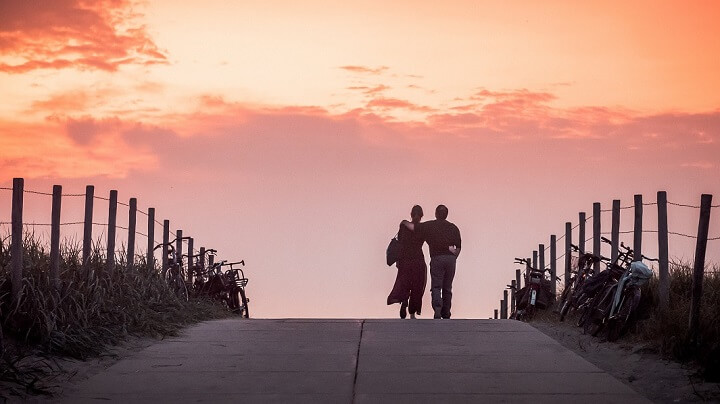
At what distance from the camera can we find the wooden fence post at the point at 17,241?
13047 mm

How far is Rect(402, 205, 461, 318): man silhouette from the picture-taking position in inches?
814

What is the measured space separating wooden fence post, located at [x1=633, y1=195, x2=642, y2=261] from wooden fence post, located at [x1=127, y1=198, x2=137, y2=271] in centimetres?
734

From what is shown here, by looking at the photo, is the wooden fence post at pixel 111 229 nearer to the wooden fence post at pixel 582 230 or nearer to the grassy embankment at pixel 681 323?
the grassy embankment at pixel 681 323

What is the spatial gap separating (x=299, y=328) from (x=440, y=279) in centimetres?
524

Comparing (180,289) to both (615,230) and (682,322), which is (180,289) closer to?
(615,230)

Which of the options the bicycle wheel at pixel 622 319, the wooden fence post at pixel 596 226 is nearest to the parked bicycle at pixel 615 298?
the bicycle wheel at pixel 622 319

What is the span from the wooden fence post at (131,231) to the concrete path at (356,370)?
10.4 ft

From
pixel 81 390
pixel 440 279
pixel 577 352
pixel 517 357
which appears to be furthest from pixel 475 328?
pixel 81 390

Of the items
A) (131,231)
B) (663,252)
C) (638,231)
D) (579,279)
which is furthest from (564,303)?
(131,231)

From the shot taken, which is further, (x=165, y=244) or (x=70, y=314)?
(x=165, y=244)

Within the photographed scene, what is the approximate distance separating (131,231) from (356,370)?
8.86m

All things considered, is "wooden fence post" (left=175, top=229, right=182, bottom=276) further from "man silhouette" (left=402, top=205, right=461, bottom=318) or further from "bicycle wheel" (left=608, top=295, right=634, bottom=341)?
"bicycle wheel" (left=608, top=295, right=634, bottom=341)

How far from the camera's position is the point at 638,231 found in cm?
1700

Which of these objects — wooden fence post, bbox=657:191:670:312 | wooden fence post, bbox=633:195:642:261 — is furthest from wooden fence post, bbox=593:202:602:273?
wooden fence post, bbox=657:191:670:312
